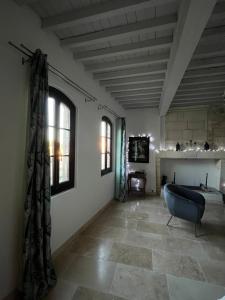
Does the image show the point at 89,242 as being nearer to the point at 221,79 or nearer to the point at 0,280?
the point at 0,280

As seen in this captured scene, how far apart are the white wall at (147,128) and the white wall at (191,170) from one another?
1.53 feet

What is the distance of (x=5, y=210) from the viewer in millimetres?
1465

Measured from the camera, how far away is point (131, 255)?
2.26m

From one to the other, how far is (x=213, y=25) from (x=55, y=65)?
6.24ft

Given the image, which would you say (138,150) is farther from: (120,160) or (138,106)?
(138,106)

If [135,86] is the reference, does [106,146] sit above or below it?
below

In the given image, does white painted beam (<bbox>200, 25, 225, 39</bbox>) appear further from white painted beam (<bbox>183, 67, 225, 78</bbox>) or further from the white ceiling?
white painted beam (<bbox>183, 67, 225, 78</bbox>)

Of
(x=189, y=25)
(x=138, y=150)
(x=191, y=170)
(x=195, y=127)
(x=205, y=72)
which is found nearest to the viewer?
(x=189, y=25)

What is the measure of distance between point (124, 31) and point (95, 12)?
40cm

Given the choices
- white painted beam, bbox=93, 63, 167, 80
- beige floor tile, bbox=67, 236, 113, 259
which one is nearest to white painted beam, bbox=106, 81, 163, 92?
white painted beam, bbox=93, 63, 167, 80

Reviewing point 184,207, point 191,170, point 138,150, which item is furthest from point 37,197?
point 191,170

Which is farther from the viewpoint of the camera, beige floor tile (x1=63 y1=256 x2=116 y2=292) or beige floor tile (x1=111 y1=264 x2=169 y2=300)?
beige floor tile (x1=63 y1=256 x2=116 y2=292)

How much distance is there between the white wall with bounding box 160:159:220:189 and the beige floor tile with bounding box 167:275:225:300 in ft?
12.7

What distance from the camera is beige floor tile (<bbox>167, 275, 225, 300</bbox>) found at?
5.37 ft
